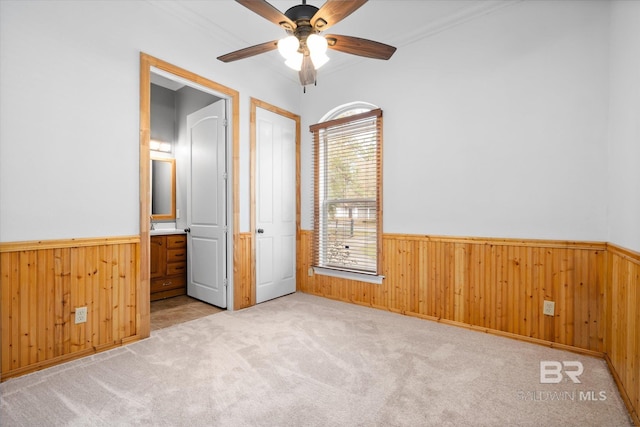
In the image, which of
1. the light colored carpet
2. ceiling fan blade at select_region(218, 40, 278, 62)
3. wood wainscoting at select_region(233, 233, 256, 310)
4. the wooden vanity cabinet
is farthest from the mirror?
ceiling fan blade at select_region(218, 40, 278, 62)

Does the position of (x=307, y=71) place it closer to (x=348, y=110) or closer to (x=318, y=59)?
(x=318, y=59)

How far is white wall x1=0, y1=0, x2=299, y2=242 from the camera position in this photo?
2047 millimetres

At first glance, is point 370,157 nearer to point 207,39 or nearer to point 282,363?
point 207,39

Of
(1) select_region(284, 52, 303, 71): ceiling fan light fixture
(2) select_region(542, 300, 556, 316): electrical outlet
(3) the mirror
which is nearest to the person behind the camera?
(1) select_region(284, 52, 303, 71): ceiling fan light fixture

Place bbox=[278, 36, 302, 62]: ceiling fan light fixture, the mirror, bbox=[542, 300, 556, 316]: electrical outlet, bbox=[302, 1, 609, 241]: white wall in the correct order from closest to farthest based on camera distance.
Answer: bbox=[278, 36, 302, 62]: ceiling fan light fixture, bbox=[302, 1, 609, 241]: white wall, bbox=[542, 300, 556, 316]: electrical outlet, the mirror

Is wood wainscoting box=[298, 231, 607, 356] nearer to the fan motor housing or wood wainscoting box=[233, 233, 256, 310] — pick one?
wood wainscoting box=[233, 233, 256, 310]

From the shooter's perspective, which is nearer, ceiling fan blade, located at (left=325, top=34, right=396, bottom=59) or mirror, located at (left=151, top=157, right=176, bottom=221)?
ceiling fan blade, located at (left=325, top=34, right=396, bottom=59)

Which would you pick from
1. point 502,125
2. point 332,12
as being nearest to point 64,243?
point 332,12

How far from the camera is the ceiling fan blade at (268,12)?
5.39 feet

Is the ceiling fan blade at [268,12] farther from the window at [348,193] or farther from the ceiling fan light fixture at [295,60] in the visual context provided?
the window at [348,193]

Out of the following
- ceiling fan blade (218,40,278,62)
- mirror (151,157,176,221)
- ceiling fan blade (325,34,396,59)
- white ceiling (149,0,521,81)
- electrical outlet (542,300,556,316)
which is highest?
white ceiling (149,0,521,81)

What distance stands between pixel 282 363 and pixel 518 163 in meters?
2.59

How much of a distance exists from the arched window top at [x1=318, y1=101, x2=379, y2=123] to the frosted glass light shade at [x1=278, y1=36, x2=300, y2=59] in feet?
6.04

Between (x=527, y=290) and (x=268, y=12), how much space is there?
294cm
